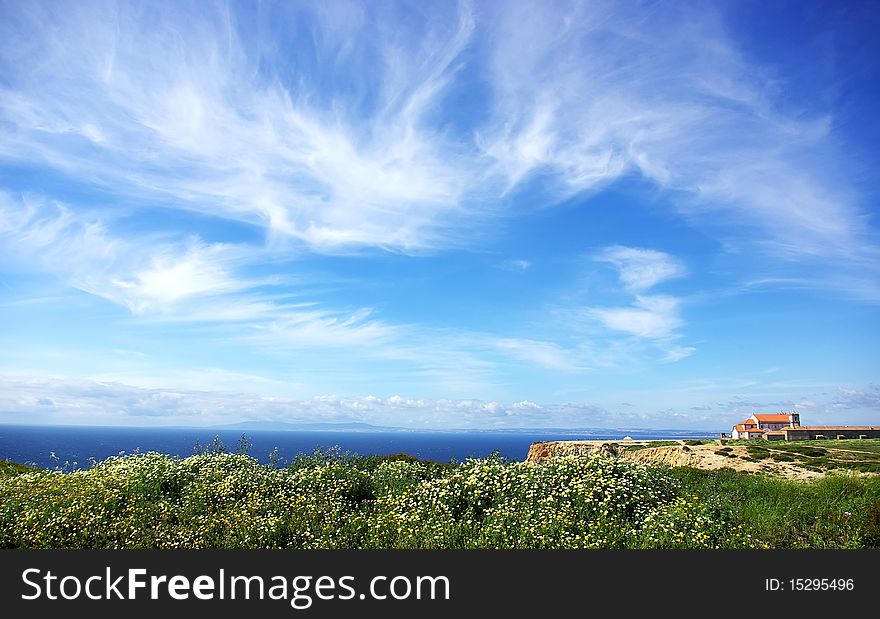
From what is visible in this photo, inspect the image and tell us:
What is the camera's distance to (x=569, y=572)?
26.5 feet

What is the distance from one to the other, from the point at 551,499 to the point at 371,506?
377 centimetres

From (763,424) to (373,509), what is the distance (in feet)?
240

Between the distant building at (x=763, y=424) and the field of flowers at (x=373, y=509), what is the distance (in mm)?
65541

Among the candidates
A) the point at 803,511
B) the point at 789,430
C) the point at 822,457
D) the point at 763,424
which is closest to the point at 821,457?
the point at 822,457

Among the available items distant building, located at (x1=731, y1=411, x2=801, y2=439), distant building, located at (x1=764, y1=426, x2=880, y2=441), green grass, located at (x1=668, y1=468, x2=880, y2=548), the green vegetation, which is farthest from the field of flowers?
distant building, located at (x1=731, y1=411, x2=801, y2=439)

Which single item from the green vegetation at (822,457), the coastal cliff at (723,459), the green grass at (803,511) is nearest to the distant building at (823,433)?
the coastal cliff at (723,459)

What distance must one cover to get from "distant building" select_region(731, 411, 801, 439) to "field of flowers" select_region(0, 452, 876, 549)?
2580 inches

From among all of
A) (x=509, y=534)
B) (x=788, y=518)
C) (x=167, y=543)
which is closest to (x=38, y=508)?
(x=167, y=543)

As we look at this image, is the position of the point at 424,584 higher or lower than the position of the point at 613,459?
lower

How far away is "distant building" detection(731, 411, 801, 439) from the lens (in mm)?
69812

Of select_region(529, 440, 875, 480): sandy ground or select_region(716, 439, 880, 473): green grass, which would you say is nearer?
select_region(529, 440, 875, 480): sandy ground

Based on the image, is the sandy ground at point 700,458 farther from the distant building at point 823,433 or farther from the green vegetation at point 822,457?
the distant building at point 823,433

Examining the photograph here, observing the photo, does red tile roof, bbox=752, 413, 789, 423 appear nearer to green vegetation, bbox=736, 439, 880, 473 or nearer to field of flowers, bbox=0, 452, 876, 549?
green vegetation, bbox=736, 439, 880, 473

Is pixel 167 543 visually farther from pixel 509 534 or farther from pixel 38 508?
pixel 509 534
